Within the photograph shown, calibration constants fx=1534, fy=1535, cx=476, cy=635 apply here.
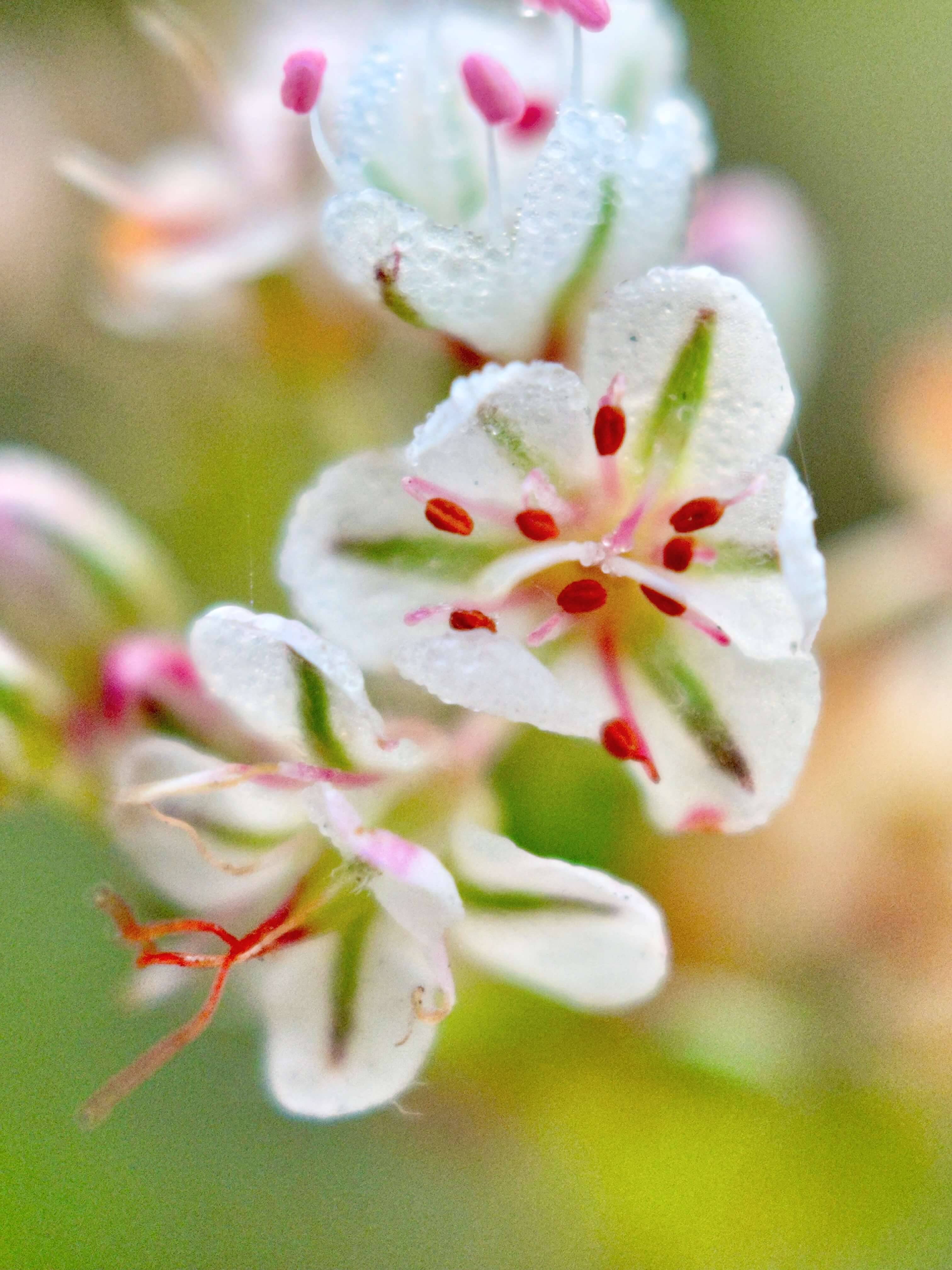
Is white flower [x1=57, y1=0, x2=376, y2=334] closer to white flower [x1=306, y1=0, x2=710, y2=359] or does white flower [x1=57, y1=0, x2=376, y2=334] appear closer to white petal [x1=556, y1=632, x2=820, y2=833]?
white flower [x1=306, y1=0, x2=710, y2=359]

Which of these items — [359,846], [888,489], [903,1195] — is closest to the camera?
[359,846]

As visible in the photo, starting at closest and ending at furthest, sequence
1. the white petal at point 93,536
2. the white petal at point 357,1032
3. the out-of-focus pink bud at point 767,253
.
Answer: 1. the white petal at point 357,1032
2. the white petal at point 93,536
3. the out-of-focus pink bud at point 767,253

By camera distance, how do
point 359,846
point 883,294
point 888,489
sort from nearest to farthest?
point 359,846 < point 888,489 < point 883,294

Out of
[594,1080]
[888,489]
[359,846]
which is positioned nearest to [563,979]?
[359,846]

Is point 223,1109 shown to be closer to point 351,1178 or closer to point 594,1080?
point 351,1178

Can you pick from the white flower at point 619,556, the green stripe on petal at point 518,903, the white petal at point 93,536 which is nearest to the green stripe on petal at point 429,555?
the white flower at point 619,556

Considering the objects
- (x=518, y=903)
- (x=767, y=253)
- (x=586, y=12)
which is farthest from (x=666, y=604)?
(x=767, y=253)

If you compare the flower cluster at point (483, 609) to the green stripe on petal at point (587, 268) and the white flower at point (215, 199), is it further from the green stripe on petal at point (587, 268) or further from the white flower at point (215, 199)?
the white flower at point (215, 199)
